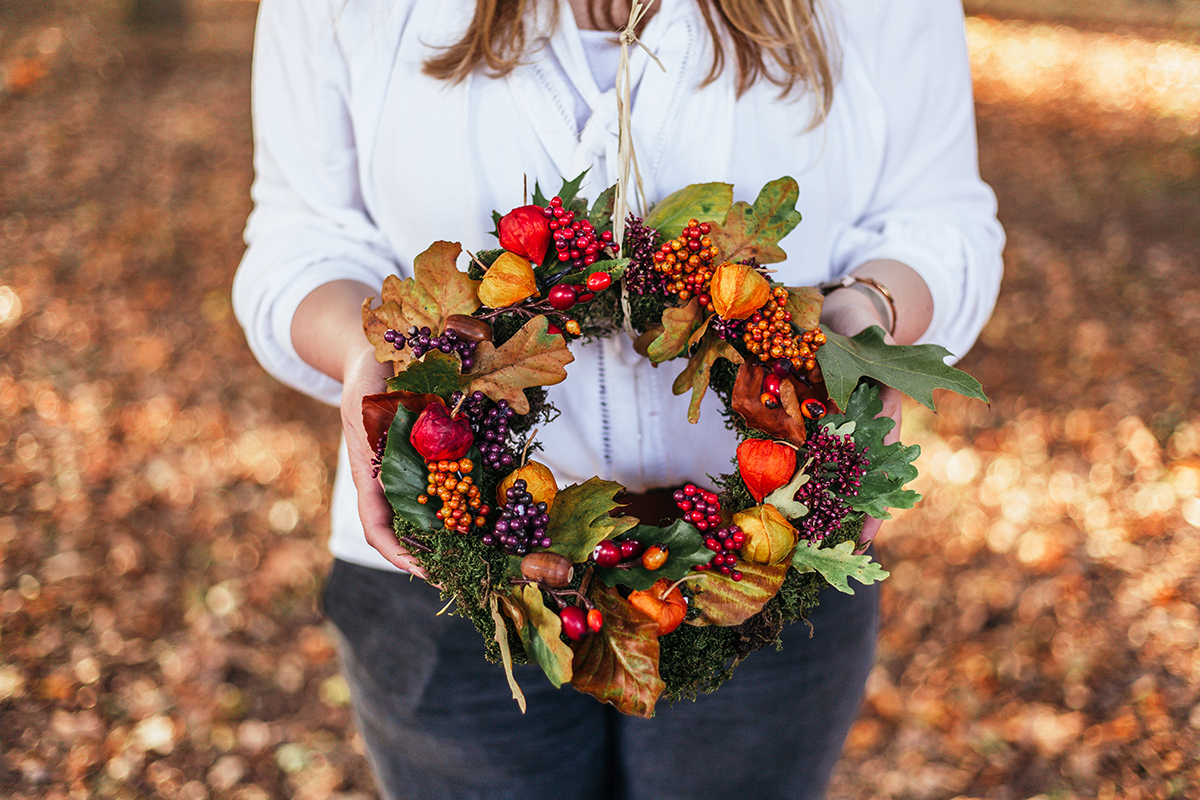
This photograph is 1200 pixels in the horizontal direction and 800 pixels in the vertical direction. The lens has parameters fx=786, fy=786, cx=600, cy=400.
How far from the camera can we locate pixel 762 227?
1.21 meters

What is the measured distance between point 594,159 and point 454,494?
592 millimetres

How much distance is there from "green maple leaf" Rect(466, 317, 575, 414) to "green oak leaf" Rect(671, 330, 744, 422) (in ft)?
0.66

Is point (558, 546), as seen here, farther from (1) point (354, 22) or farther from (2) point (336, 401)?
(1) point (354, 22)

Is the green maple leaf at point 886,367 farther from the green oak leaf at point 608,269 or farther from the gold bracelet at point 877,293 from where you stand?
the green oak leaf at point 608,269

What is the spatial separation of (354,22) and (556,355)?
27.0 inches

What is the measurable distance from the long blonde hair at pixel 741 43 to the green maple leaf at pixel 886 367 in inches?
16.1

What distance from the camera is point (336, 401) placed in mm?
1579

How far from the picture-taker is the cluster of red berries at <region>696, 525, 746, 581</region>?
1.12 meters

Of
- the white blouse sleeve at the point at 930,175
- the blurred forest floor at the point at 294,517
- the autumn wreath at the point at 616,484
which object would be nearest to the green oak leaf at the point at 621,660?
the autumn wreath at the point at 616,484

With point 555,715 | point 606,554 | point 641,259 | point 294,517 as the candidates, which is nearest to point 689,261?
point 641,259

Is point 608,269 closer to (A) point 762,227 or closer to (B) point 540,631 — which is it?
(A) point 762,227

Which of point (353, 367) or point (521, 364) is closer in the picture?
point (521, 364)

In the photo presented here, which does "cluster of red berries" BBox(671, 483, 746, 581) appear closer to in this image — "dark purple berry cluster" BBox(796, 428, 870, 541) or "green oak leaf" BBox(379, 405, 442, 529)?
"dark purple berry cluster" BBox(796, 428, 870, 541)

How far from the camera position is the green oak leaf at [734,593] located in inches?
43.0
